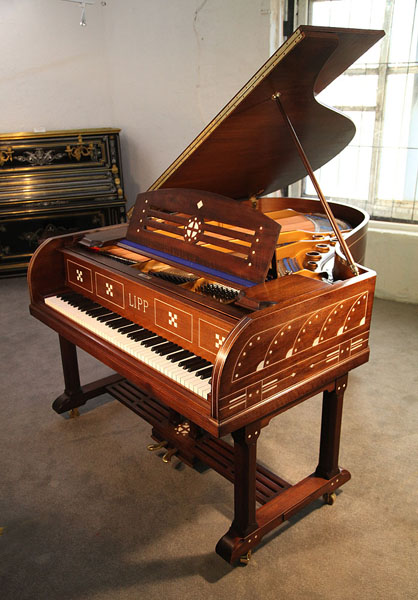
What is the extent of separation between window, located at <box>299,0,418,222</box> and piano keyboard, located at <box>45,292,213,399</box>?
2858 millimetres

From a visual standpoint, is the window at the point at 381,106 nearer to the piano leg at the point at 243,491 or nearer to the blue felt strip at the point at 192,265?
the blue felt strip at the point at 192,265

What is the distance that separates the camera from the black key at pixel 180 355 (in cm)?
190

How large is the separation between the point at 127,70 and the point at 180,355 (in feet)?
13.9

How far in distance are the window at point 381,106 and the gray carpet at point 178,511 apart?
1793mm

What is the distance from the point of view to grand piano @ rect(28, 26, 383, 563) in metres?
1.75

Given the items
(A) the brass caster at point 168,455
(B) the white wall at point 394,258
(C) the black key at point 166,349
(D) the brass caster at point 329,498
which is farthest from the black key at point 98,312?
(B) the white wall at point 394,258

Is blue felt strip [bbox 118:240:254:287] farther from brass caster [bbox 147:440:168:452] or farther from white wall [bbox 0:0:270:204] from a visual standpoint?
white wall [bbox 0:0:270:204]

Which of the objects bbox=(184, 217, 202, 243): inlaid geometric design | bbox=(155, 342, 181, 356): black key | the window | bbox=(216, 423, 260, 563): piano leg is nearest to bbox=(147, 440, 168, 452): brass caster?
bbox=(216, 423, 260, 563): piano leg

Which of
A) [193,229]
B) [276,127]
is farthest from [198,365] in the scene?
[276,127]

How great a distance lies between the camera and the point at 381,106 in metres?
4.28

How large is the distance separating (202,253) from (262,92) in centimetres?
61

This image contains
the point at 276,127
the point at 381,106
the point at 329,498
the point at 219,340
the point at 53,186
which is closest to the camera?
the point at 219,340

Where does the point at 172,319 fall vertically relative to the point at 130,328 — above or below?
above

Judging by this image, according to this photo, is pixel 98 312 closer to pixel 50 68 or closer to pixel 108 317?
pixel 108 317
